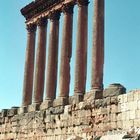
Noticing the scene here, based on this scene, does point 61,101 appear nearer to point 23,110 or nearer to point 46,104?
point 46,104

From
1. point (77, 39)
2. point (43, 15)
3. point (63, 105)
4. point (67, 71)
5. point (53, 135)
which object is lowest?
point (53, 135)

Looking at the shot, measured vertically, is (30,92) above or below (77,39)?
below

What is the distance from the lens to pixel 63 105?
82.7ft

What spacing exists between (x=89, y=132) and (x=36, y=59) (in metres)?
9.62

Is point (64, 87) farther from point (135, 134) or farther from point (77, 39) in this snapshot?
point (135, 134)

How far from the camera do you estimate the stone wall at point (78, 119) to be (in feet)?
64.9

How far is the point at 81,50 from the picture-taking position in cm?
2561

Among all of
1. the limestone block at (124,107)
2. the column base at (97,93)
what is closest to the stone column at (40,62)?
the column base at (97,93)

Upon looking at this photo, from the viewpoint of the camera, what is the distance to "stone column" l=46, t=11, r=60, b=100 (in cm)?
2797

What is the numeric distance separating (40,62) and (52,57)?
171cm

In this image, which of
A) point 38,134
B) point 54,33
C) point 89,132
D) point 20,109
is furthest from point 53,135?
point 54,33

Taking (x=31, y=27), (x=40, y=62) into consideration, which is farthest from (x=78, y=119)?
(x=31, y=27)

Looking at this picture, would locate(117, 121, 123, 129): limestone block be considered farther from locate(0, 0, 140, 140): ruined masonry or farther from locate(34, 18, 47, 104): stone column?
locate(34, 18, 47, 104): stone column

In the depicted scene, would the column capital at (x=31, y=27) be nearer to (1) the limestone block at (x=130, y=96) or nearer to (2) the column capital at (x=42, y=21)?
(2) the column capital at (x=42, y=21)
